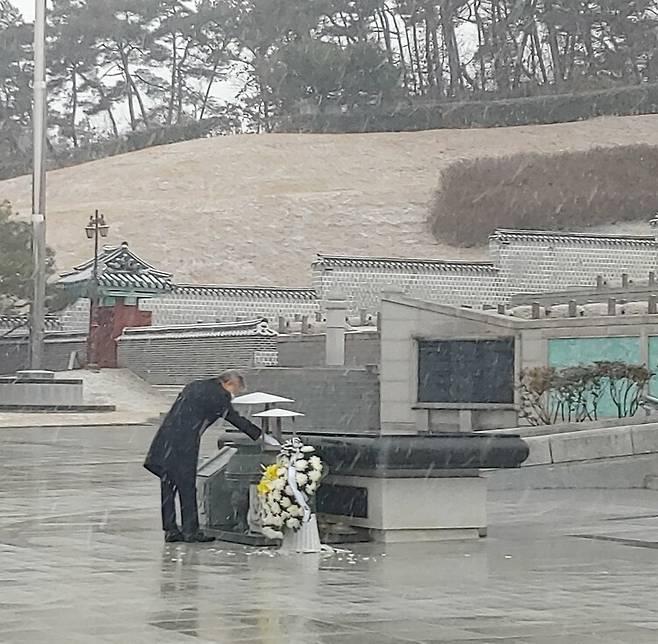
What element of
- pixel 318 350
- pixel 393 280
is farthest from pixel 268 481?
pixel 393 280

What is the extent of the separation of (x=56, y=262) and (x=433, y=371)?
42.7 m

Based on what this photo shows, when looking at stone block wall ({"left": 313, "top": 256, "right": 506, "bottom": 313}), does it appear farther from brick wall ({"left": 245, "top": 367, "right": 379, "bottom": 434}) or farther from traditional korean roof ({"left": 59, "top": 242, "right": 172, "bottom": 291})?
brick wall ({"left": 245, "top": 367, "right": 379, "bottom": 434})

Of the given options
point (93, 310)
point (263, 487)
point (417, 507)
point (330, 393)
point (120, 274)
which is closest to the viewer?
point (263, 487)

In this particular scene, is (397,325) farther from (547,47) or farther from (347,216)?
(547,47)

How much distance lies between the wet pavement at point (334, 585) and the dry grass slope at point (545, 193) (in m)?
61.9

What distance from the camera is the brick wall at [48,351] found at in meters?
54.6

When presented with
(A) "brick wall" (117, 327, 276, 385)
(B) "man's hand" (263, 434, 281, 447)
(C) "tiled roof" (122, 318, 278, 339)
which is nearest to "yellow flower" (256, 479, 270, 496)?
(B) "man's hand" (263, 434, 281, 447)

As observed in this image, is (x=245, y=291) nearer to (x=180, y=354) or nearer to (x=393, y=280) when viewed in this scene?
(x=393, y=280)

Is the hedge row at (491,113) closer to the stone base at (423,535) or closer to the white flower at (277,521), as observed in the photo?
the stone base at (423,535)

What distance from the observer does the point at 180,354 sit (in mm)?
50656

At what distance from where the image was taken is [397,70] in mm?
96750

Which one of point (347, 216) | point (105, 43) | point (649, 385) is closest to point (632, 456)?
point (649, 385)

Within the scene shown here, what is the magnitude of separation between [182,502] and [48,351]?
44070mm

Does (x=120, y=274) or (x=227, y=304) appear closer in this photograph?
(x=120, y=274)
